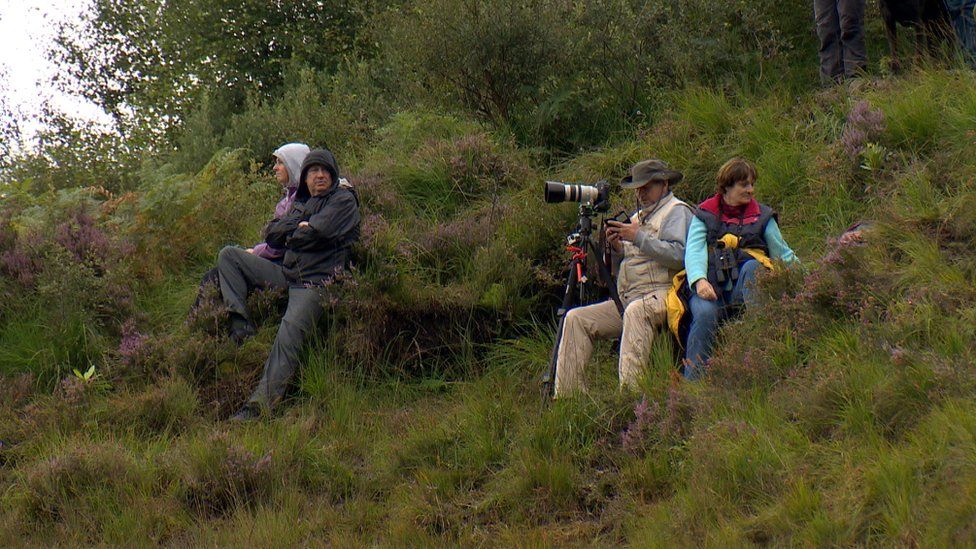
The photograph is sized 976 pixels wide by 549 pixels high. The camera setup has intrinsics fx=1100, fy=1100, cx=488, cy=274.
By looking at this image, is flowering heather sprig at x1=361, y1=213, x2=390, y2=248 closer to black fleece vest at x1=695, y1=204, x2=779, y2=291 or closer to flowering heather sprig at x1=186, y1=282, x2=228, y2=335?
flowering heather sprig at x1=186, y1=282, x2=228, y2=335

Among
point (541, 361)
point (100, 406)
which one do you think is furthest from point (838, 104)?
point (100, 406)

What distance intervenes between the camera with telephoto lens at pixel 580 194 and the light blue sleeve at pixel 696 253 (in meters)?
0.66

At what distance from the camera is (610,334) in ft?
25.2

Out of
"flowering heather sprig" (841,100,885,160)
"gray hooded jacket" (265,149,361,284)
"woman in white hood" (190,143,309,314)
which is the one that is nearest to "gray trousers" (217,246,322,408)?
"gray hooded jacket" (265,149,361,284)

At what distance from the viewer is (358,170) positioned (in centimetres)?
1119

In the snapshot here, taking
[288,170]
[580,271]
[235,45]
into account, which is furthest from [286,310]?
[235,45]

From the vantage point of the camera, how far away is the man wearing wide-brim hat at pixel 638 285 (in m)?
7.34

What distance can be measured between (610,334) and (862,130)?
9.15ft

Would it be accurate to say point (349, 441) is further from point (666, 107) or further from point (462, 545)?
point (666, 107)

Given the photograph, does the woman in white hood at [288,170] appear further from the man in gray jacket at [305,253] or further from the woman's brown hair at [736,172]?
the woman's brown hair at [736,172]

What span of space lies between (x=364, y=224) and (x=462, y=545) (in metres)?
3.94

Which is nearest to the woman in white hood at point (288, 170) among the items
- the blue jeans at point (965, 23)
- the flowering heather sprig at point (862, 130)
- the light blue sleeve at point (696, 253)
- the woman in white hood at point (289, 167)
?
the woman in white hood at point (289, 167)

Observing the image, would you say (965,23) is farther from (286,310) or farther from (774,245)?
(286,310)

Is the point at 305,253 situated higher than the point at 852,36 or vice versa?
the point at 852,36
